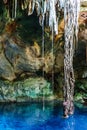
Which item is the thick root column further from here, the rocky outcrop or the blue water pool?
the rocky outcrop

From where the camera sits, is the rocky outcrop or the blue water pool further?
the rocky outcrop

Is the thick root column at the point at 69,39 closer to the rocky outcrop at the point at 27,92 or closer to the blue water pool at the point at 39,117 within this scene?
the blue water pool at the point at 39,117

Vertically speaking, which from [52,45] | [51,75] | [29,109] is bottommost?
[29,109]

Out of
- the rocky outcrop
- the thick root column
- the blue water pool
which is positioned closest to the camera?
the thick root column

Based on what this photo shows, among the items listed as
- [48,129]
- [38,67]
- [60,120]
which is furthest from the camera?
[38,67]

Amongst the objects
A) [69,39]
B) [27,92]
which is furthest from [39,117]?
[69,39]

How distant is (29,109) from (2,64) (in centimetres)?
112

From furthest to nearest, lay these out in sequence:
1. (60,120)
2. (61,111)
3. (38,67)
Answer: (38,67) < (61,111) < (60,120)

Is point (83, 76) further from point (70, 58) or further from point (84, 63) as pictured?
point (70, 58)

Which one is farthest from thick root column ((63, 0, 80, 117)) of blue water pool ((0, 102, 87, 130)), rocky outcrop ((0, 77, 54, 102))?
rocky outcrop ((0, 77, 54, 102))

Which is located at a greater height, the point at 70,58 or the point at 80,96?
the point at 70,58

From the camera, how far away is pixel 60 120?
6594 mm

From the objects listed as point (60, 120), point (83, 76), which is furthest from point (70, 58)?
point (83, 76)

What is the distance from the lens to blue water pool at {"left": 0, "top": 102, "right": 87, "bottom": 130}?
250 inches
